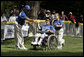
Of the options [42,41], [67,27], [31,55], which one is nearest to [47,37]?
[42,41]

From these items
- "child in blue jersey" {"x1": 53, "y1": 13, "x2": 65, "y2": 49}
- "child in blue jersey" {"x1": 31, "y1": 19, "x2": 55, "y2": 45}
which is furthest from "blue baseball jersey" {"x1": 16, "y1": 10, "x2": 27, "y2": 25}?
"child in blue jersey" {"x1": 53, "y1": 13, "x2": 65, "y2": 49}

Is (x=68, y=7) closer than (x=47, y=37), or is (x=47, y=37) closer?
(x=68, y=7)

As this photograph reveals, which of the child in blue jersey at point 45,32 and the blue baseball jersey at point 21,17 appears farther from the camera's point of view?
the child in blue jersey at point 45,32

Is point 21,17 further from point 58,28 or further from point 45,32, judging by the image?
point 58,28

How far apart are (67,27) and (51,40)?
978 centimetres

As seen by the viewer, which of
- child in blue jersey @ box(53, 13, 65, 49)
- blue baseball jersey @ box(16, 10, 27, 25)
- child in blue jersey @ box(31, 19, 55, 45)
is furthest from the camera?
child in blue jersey @ box(53, 13, 65, 49)

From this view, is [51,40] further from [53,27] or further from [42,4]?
[42,4]

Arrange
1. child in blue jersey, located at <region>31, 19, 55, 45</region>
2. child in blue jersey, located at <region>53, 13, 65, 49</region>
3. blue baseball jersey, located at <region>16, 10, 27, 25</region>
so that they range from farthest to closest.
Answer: child in blue jersey, located at <region>53, 13, 65, 49</region> → child in blue jersey, located at <region>31, 19, 55, 45</region> → blue baseball jersey, located at <region>16, 10, 27, 25</region>

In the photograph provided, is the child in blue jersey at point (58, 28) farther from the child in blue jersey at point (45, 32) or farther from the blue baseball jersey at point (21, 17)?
the blue baseball jersey at point (21, 17)

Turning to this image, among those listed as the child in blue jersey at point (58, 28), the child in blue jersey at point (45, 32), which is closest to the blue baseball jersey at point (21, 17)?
the child in blue jersey at point (45, 32)

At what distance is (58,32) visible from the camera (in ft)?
61.4

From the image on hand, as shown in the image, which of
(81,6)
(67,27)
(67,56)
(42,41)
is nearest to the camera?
(81,6)

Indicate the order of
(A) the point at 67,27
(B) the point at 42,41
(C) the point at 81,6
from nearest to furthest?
1. (C) the point at 81,6
2. (B) the point at 42,41
3. (A) the point at 67,27

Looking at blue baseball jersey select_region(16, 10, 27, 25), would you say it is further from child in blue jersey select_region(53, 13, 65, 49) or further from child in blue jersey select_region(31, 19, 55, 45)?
child in blue jersey select_region(53, 13, 65, 49)
